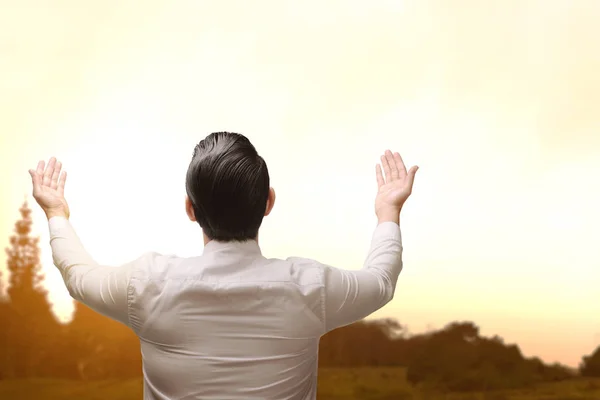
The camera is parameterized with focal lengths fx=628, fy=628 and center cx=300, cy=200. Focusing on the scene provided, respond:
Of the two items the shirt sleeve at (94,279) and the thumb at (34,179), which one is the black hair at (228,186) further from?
the thumb at (34,179)

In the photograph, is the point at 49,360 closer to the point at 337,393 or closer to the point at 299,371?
the point at 337,393

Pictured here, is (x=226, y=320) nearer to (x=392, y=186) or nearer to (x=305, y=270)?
(x=305, y=270)

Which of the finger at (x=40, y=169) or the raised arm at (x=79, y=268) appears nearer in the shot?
the raised arm at (x=79, y=268)

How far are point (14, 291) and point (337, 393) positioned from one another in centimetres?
227

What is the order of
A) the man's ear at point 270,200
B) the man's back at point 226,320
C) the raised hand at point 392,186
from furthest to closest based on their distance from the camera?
the raised hand at point 392,186, the man's ear at point 270,200, the man's back at point 226,320

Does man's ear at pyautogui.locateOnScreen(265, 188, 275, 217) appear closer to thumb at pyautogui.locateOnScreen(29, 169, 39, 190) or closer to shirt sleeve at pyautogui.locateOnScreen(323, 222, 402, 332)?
shirt sleeve at pyautogui.locateOnScreen(323, 222, 402, 332)

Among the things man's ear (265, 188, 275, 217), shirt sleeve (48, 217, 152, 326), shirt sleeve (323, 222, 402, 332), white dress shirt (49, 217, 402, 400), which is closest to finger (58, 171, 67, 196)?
shirt sleeve (48, 217, 152, 326)

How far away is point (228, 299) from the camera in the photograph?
0.86 meters

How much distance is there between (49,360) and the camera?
13.5 feet

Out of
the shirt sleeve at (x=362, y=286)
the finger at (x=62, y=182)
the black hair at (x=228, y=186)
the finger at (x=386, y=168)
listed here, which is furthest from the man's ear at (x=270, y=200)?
the finger at (x=62, y=182)

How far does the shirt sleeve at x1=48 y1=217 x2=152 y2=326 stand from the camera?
0.89 metres

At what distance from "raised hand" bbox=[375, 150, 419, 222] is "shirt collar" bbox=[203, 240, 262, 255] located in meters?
0.28

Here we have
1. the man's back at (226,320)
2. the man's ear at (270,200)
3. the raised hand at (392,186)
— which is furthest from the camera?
the raised hand at (392,186)

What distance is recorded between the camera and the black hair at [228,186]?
2.92 ft
